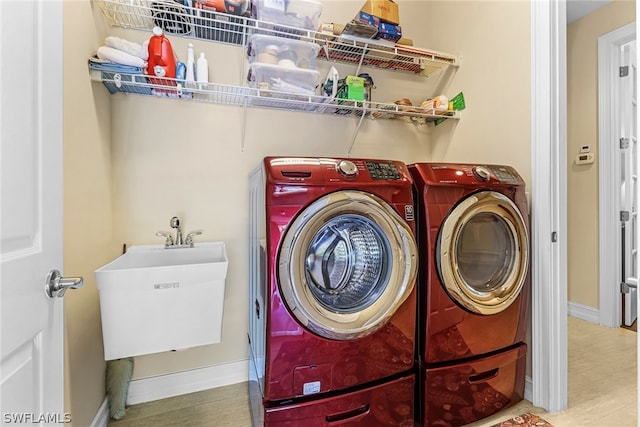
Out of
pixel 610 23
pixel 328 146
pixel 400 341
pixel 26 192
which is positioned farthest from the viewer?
pixel 610 23

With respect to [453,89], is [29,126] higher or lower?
lower

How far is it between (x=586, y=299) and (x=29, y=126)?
375cm

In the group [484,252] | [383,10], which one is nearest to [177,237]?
[484,252]

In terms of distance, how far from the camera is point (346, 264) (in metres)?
1.38

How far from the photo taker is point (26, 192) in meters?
0.63

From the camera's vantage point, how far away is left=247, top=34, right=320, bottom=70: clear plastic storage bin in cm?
160

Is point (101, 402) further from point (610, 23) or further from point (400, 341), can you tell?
point (610, 23)

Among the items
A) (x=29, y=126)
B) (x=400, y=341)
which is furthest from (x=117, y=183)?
(x=400, y=341)

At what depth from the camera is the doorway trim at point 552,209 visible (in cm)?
148

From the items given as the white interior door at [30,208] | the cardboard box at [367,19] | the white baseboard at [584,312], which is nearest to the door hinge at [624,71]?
the white baseboard at [584,312]

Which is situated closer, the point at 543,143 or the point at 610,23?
the point at 543,143

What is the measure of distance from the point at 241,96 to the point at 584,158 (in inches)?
117

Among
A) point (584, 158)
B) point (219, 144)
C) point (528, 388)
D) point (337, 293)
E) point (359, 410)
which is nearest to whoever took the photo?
point (359, 410)

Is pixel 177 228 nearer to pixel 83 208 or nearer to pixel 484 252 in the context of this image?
pixel 83 208
